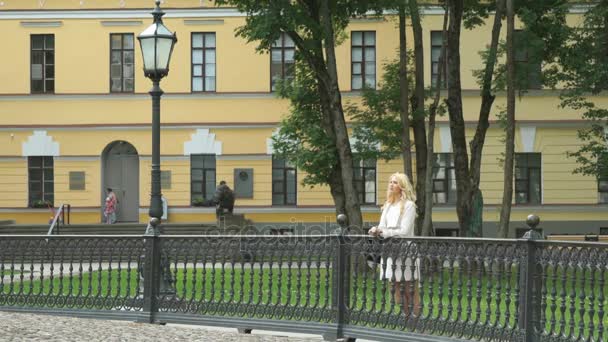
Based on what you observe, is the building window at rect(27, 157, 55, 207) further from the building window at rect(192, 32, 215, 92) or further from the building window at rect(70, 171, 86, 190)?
the building window at rect(192, 32, 215, 92)

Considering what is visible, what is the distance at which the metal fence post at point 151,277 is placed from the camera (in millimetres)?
14312

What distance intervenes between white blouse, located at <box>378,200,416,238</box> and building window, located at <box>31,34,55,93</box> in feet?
89.7

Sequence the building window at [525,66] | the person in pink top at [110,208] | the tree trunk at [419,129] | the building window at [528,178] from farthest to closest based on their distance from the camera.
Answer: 1. the person in pink top at [110,208]
2. the building window at [528,178]
3. the tree trunk at [419,129]
4. the building window at [525,66]

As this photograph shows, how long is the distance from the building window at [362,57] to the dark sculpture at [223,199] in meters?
6.44

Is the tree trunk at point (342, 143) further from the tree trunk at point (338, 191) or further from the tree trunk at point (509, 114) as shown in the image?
the tree trunk at point (509, 114)

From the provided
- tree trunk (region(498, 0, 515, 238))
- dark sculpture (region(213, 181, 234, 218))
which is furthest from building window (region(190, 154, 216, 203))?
tree trunk (region(498, 0, 515, 238))

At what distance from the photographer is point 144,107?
38125 mm

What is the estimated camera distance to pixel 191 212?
123ft

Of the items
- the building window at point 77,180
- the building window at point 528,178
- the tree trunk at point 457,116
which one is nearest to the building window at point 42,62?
the building window at point 77,180

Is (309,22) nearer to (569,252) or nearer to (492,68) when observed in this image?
(492,68)

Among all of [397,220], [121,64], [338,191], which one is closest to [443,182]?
[338,191]

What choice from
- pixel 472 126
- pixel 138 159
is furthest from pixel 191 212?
pixel 472 126

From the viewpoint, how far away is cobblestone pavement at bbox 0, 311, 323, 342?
11.9 m

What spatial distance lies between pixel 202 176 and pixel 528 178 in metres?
11.0
